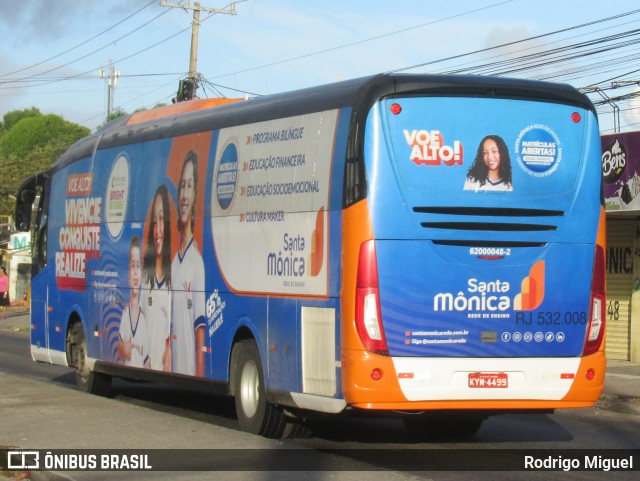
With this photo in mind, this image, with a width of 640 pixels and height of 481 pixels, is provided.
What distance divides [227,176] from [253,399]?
2419 mm

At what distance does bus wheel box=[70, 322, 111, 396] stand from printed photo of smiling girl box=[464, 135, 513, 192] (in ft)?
27.4

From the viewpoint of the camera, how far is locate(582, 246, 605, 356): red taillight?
34.6 feet

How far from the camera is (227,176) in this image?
1241 cm

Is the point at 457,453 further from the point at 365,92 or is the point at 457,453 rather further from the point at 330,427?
the point at 365,92

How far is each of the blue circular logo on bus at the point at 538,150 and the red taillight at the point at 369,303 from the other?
1.66m

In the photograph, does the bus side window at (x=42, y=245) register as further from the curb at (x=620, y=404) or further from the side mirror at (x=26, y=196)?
the curb at (x=620, y=404)

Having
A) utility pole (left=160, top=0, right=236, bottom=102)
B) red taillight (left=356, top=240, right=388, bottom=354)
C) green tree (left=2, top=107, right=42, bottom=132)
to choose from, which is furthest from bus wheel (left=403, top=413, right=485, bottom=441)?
green tree (left=2, top=107, right=42, bottom=132)

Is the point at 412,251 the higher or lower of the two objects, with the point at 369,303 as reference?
higher

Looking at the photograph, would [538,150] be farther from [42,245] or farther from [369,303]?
[42,245]

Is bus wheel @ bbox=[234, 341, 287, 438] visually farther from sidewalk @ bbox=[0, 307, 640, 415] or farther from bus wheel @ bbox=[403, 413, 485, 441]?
sidewalk @ bbox=[0, 307, 640, 415]

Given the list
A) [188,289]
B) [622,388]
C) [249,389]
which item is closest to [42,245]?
[188,289]

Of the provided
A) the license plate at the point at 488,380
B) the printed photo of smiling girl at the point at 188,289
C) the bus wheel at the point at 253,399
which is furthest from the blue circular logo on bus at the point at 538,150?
the printed photo of smiling girl at the point at 188,289

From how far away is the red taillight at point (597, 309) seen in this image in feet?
34.6

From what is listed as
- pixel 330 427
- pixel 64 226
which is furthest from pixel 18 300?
pixel 330 427
